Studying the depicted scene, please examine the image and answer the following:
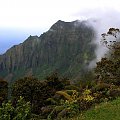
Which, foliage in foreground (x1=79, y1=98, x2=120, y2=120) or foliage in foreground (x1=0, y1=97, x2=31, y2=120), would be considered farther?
foliage in foreground (x1=0, y1=97, x2=31, y2=120)

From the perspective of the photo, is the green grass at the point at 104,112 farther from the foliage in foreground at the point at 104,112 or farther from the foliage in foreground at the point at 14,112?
the foliage in foreground at the point at 14,112

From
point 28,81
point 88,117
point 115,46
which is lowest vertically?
point 88,117

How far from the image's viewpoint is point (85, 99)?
25.0 meters

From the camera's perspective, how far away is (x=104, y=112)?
21766mm

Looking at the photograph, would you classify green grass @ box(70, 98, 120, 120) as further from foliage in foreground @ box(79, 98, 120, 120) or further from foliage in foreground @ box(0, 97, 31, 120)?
foliage in foreground @ box(0, 97, 31, 120)

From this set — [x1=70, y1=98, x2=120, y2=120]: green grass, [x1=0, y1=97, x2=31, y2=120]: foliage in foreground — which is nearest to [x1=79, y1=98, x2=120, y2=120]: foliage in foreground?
[x1=70, y1=98, x2=120, y2=120]: green grass

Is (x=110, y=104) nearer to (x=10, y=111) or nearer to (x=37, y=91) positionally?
(x=10, y=111)

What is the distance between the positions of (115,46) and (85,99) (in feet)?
98.3

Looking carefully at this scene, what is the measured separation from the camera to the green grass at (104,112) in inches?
820

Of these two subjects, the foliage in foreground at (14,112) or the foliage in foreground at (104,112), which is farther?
the foliage in foreground at (14,112)

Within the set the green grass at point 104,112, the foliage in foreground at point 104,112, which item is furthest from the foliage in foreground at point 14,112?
the foliage in foreground at point 104,112

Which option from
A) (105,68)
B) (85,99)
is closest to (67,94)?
(85,99)

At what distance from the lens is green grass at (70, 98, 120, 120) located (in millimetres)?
20831

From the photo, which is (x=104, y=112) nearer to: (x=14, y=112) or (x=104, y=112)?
(x=104, y=112)
